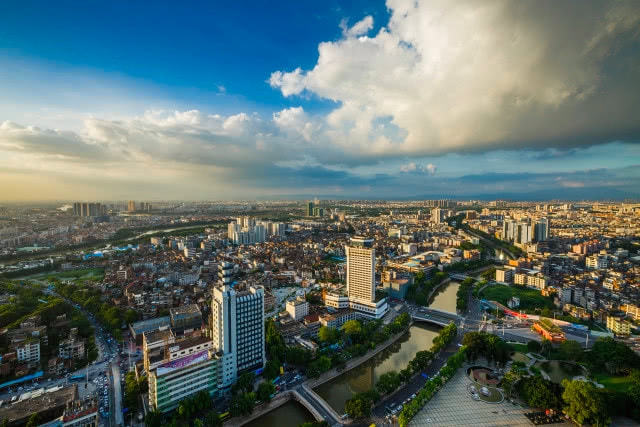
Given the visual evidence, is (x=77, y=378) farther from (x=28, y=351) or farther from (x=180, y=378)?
(x=180, y=378)

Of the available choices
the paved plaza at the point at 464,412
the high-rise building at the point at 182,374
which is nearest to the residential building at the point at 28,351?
the high-rise building at the point at 182,374

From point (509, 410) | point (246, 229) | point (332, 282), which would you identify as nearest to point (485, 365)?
point (509, 410)

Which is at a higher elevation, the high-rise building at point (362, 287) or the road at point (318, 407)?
the high-rise building at point (362, 287)

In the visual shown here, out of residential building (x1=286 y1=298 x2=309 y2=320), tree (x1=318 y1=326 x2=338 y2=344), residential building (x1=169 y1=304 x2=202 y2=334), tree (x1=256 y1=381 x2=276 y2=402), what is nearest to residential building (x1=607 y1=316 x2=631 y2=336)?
tree (x1=318 y1=326 x2=338 y2=344)

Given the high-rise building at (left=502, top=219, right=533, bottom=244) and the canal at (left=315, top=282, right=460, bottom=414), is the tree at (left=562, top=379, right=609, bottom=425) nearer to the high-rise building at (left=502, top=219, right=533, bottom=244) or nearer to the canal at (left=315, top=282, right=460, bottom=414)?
the canal at (left=315, top=282, right=460, bottom=414)

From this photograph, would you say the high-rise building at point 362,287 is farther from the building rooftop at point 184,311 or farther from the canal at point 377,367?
the building rooftop at point 184,311

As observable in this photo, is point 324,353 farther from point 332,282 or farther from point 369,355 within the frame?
point 332,282
